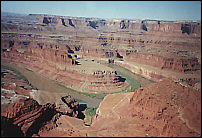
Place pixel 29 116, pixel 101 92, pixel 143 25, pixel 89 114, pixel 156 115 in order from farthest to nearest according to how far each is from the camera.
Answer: pixel 143 25 → pixel 101 92 → pixel 89 114 → pixel 156 115 → pixel 29 116

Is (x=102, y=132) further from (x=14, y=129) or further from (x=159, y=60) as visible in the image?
(x=159, y=60)

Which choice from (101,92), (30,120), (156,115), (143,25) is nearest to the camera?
(30,120)

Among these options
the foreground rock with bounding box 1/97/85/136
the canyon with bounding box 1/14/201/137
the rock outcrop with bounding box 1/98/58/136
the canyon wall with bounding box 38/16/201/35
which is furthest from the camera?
the canyon wall with bounding box 38/16/201/35

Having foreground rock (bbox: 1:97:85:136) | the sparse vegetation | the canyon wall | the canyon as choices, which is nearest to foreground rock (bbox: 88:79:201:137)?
the canyon

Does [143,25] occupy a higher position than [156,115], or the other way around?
[143,25]

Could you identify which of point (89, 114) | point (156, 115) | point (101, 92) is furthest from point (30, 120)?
point (101, 92)

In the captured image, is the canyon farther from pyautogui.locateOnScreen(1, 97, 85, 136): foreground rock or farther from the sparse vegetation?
the sparse vegetation

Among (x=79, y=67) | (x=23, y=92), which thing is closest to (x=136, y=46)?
(x=79, y=67)

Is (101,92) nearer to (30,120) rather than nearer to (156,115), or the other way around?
(156,115)

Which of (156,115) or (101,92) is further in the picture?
(101,92)
